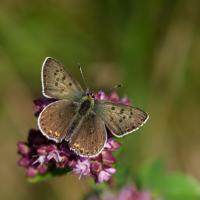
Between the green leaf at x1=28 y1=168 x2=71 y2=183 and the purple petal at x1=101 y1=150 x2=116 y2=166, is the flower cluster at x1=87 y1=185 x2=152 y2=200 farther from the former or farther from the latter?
the purple petal at x1=101 y1=150 x2=116 y2=166

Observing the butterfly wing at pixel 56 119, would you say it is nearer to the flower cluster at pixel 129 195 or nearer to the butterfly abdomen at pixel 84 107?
the butterfly abdomen at pixel 84 107

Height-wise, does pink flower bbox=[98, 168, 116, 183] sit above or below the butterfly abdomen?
below

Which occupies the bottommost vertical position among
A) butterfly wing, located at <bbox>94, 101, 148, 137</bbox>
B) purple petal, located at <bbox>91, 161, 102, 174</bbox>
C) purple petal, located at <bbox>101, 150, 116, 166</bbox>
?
purple petal, located at <bbox>91, 161, 102, 174</bbox>

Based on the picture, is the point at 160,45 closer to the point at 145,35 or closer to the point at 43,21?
→ the point at 145,35

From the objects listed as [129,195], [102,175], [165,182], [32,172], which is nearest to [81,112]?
[102,175]

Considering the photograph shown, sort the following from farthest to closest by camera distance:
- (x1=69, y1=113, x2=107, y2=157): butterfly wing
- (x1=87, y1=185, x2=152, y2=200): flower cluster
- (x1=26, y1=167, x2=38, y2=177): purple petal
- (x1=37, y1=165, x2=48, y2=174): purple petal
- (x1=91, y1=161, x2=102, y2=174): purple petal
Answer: (x1=87, y1=185, x2=152, y2=200): flower cluster < (x1=26, y1=167, x2=38, y2=177): purple petal < (x1=37, y1=165, x2=48, y2=174): purple petal < (x1=91, y1=161, x2=102, y2=174): purple petal < (x1=69, y1=113, x2=107, y2=157): butterfly wing

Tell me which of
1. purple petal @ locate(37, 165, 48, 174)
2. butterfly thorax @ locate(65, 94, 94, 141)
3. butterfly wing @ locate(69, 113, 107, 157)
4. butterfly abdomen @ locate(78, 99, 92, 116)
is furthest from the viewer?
purple petal @ locate(37, 165, 48, 174)

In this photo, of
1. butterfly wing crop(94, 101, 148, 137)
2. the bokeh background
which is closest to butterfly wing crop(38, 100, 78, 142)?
butterfly wing crop(94, 101, 148, 137)
